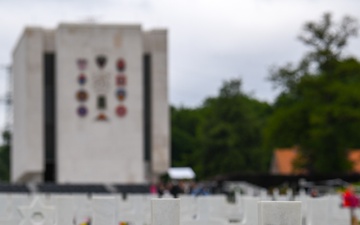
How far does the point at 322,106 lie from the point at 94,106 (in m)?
16.8

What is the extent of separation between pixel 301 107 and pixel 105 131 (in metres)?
16.1

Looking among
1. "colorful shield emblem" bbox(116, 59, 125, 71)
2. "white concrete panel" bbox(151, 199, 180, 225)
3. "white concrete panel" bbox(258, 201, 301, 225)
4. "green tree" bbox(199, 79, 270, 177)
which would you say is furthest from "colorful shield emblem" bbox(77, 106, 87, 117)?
"white concrete panel" bbox(258, 201, 301, 225)

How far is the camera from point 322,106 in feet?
252

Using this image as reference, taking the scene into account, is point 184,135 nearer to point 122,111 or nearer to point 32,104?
point 122,111

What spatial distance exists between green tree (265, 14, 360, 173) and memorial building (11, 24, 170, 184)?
40.2 ft

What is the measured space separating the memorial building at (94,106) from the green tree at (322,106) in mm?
12256

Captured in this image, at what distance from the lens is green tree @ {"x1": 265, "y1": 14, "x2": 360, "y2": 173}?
75.9 metres

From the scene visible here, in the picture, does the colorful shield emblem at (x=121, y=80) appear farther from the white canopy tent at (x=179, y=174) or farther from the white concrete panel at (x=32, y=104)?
the white canopy tent at (x=179, y=174)

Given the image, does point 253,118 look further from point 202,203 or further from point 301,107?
point 202,203

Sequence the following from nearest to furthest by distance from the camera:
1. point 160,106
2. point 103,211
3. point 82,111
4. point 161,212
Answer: point 161,212 → point 103,211 → point 82,111 → point 160,106

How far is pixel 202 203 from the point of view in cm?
1684

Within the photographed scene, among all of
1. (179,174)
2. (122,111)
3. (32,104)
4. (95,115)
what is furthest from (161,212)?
(179,174)

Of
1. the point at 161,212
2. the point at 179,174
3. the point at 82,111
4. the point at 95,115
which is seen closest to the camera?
the point at 161,212

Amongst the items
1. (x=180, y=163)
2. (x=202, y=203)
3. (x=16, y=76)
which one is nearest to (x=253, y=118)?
(x=180, y=163)
